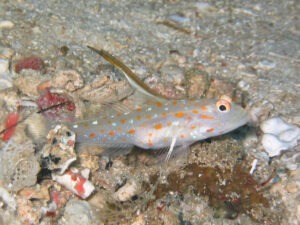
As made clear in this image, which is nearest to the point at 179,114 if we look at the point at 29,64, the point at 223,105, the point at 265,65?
the point at 223,105

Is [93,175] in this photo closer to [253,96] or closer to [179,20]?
[253,96]

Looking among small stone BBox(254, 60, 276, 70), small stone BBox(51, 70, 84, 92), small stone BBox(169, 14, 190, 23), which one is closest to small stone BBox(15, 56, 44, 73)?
small stone BBox(51, 70, 84, 92)

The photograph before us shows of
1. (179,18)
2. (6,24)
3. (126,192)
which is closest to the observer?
(126,192)

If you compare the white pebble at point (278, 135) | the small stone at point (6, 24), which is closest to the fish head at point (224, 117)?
the white pebble at point (278, 135)

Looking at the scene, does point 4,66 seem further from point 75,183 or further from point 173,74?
point 173,74

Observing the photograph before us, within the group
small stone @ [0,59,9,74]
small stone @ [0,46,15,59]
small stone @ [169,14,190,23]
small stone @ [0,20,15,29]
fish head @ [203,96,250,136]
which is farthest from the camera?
small stone @ [169,14,190,23]

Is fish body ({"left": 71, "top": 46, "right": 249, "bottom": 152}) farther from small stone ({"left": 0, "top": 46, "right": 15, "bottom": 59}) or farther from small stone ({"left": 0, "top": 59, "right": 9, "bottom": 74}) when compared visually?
small stone ({"left": 0, "top": 46, "right": 15, "bottom": 59})

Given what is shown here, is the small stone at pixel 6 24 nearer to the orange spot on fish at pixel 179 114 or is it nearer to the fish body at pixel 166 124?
the fish body at pixel 166 124
